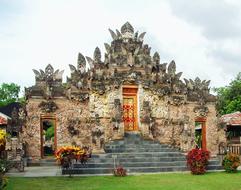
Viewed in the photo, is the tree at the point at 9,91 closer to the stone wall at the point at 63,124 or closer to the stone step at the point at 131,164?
the stone wall at the point at 63,124

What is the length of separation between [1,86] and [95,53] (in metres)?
25.7

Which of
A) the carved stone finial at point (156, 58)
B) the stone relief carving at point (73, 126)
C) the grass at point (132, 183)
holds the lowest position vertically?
the grass at point (132, 183)

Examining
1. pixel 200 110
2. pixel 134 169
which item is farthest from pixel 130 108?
pixel 134 169

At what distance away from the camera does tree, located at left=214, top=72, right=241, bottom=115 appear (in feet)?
117

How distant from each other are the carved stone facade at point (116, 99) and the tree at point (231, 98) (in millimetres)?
12866

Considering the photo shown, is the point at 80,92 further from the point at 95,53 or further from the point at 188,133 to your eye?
the point at 188,133

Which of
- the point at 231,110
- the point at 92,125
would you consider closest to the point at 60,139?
the point at 92,125

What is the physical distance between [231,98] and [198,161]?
22.0m

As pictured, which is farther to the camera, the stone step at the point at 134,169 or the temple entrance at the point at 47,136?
the temple entrance at the point at 47,136

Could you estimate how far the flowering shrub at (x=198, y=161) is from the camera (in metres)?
16.3

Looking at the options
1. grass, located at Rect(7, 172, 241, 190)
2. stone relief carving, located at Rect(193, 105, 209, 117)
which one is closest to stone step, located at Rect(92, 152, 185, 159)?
grass, located at Rect(7, 172, 241, 190)

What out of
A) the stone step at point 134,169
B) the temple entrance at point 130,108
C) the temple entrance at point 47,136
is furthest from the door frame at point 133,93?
the stone step at point 134,169

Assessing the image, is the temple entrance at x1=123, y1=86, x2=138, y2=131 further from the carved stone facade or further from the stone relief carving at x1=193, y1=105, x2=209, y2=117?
the stone relief carving at x1=193, y1=105, x2=209, y2=117

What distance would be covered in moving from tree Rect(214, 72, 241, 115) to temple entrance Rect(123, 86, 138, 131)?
15.9 meters
